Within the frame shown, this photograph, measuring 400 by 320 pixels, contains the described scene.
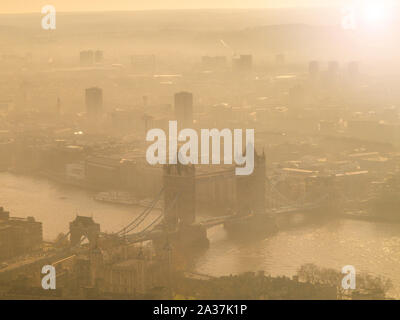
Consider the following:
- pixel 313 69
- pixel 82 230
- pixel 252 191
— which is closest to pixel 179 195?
pixel 252 191

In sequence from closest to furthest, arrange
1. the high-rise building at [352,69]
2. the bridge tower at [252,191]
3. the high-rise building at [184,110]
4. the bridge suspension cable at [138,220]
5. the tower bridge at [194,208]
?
the tower bridge at [194,208] < the bridge suspension cable at [138,220] < the bridge tower at [252,191] < the high-rise building at [184,110] < the high-rise building at [352,69]

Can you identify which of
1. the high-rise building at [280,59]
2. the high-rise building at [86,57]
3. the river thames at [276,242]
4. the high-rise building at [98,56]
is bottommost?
the river thames at [276,242]

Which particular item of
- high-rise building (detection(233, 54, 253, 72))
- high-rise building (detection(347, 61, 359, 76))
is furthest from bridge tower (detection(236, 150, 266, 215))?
high-rise building (detection(347, 61, 359, 76))

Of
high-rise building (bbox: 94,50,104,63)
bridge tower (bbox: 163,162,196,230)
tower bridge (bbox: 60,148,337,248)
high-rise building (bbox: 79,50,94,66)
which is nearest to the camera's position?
tower bridge (bbox: 60,148,337,248)

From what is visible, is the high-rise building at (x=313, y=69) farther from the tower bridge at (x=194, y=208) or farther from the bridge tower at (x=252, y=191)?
the bridge tower at (x=252, y=191)

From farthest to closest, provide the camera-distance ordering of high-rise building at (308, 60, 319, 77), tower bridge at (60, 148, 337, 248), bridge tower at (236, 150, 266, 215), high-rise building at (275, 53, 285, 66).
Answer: high-rise building at (275, 53, 285, 66) → high-rise building at (308, 60, 319, 77) → bridge tower at (236, 150, 266, 215) → tower bridge at (60, 148, 337, 248)

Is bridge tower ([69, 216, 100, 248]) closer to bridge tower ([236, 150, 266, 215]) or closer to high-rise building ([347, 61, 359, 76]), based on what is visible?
bridge tower ([236, 150, 266, 215])

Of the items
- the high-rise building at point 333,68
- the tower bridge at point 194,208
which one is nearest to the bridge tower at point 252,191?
the tower bridge at point 194,208
